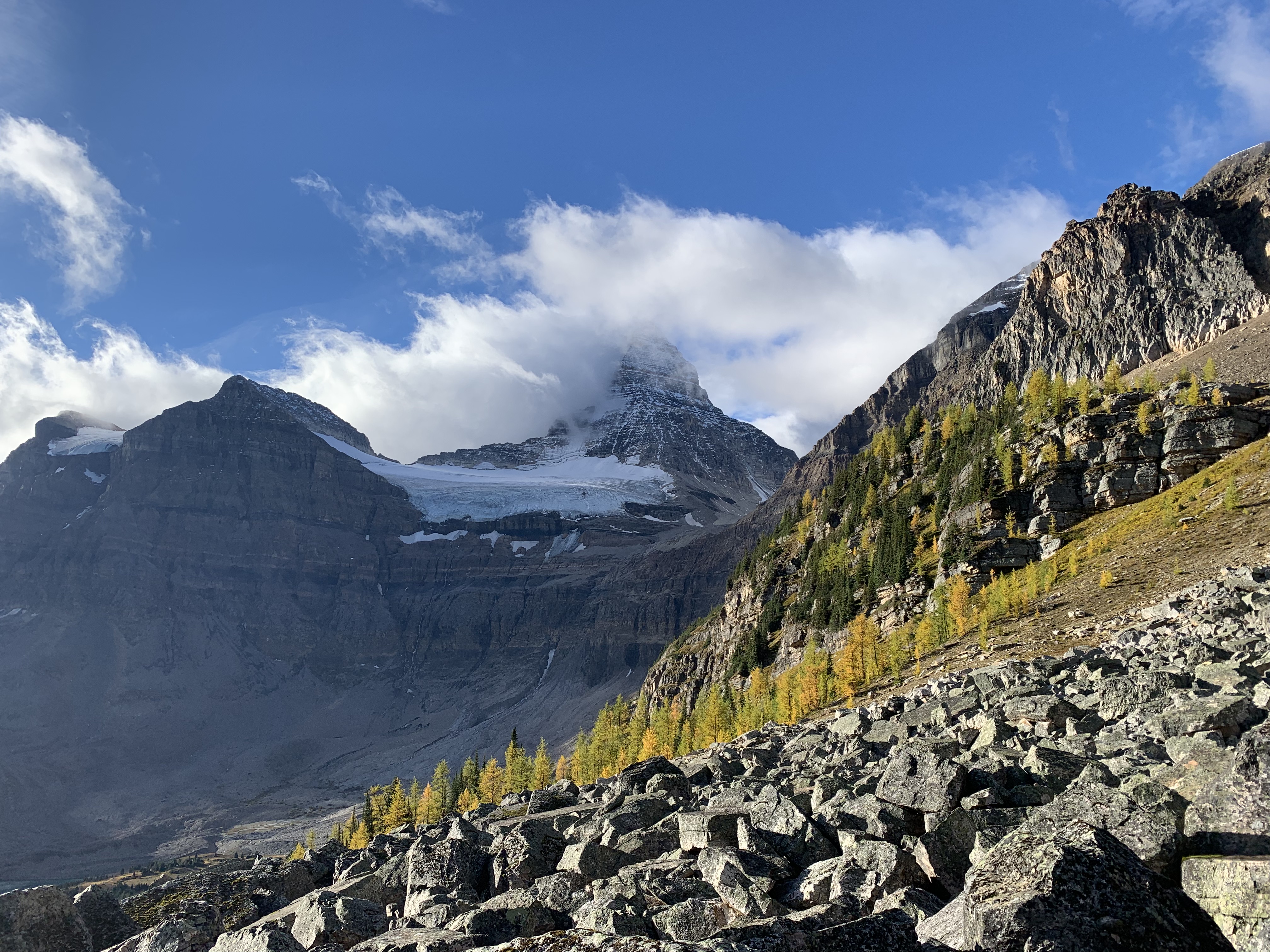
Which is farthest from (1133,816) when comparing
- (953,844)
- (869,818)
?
(869,818)

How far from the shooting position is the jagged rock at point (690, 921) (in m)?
11.4

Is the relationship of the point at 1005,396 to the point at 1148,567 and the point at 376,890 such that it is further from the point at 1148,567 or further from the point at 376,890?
the point at 376,890

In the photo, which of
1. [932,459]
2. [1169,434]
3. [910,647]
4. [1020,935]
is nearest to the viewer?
[1020,935]

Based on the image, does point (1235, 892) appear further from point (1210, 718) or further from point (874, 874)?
point (1210, 718)

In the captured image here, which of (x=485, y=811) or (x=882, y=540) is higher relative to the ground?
(x=882, y=540)

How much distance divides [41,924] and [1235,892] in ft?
77.1

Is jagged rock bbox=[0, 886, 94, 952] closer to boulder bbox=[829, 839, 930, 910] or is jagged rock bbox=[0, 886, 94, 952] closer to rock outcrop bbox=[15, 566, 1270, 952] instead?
rock outcrop bbox=[15, 566, 1270, 952]

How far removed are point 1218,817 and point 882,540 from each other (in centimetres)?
11988

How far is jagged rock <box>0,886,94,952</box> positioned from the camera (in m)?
17.3

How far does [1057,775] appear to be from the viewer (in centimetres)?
1518

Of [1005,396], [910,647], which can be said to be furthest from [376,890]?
[1005,396]

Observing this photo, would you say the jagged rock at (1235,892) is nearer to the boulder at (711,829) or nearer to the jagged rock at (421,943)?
the jagged rock at (421,943)

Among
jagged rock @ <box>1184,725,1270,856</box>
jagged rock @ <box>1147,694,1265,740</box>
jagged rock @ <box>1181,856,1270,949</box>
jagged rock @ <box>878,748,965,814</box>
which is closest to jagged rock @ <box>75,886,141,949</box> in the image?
jagged rock @ <box>878,748,965,814</box>

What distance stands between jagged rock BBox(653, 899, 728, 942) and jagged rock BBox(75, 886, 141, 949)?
589 inches
